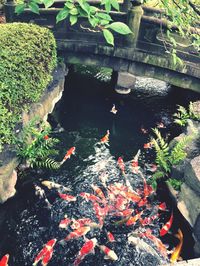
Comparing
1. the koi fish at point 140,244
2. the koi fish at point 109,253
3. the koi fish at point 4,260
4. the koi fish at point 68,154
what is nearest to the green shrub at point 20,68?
the koi fish at point 68,154

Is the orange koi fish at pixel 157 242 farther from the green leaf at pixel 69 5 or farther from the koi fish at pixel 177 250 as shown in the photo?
the green leaf at pixel 69 5

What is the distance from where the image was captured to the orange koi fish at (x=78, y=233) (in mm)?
6125

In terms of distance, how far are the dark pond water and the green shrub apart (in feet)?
6.21

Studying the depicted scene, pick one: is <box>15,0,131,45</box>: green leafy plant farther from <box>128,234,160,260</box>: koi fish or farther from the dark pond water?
<box>128,234,160,260</box>: koi fish

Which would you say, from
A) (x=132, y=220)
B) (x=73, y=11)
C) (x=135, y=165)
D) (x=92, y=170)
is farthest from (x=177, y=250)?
(x=73, y=11)

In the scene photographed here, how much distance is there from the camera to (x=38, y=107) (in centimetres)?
836

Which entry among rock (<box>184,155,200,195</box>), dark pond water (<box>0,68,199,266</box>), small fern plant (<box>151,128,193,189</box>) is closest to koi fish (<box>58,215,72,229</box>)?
dark pond water (<box>0,68,199,266</box>)

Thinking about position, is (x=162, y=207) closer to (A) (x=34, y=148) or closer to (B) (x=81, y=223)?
(B) (x=81, y=223)

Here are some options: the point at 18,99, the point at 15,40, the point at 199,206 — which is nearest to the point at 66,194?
the point at 18,99

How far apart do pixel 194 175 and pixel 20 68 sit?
16.5 ft

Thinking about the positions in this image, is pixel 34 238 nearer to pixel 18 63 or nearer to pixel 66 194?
pixel 66 194

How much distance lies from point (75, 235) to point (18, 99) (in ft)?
11.9

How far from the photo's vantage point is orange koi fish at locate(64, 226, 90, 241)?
6.12 metres

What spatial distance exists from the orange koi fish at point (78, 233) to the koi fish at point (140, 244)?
1.01 metres
